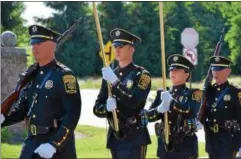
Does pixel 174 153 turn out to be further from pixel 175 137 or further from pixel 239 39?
pixel 239 39

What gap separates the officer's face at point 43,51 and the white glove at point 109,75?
34.2 inches

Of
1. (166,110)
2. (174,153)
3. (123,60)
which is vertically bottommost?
(174,153)

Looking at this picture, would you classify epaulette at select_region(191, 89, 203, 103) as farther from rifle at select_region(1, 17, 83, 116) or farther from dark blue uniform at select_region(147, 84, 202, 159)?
rifle at select_region(1, 17, 83, 116)

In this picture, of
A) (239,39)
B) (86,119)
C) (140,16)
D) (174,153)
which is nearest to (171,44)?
(140,16)

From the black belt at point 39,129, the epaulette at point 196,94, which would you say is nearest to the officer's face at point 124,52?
the epaulette at point 196,94

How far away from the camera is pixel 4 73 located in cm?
1748

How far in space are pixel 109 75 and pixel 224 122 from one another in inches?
104

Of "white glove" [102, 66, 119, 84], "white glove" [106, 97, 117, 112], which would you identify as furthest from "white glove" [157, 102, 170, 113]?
"white glove" [102, 66, 119, 84]

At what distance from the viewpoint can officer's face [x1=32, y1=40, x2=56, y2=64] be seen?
7.35 metres

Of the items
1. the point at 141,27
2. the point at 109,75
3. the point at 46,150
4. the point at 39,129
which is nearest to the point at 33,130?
the point at 39,129

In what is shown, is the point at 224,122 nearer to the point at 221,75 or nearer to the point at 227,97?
the point at 227,97

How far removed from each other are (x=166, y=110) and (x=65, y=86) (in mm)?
2133

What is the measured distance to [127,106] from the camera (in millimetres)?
8383

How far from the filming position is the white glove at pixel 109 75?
812 cm
